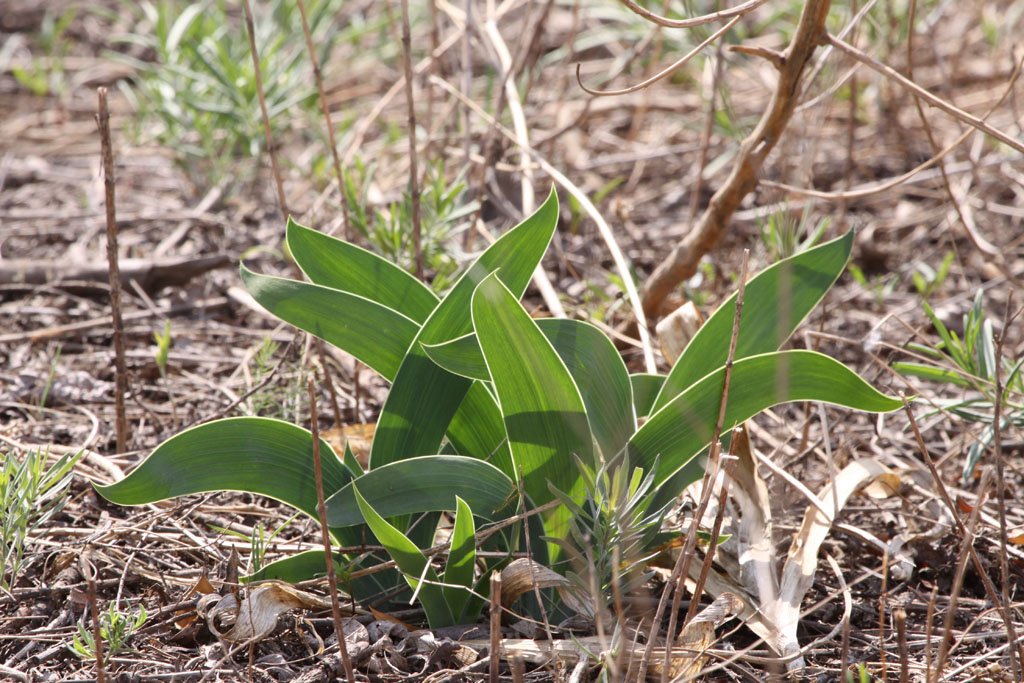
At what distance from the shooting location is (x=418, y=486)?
1065 millimetres

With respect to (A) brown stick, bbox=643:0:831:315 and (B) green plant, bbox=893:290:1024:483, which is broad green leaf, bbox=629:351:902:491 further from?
(A) brown stick, bbox=643:0:831:315

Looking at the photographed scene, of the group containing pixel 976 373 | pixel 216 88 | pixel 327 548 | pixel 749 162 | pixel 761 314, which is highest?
pixel 216 88

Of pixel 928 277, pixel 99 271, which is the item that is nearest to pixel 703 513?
pixel 928 277

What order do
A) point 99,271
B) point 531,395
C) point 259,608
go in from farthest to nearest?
point 99,271 < point 259,608 < point 531,395

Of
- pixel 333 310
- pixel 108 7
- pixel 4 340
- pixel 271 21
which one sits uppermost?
pixel 108 7

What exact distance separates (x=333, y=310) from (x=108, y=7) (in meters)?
3.51

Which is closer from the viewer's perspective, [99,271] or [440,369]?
[440,369]

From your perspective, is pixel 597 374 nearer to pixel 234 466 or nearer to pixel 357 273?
pixel 357 273

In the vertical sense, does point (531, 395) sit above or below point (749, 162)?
below

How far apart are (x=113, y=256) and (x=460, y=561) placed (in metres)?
0.77

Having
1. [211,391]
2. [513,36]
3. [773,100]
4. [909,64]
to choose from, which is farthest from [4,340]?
[513,36]

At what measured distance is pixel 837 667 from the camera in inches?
45.7

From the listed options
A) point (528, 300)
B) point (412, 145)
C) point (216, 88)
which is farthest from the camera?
point (216, 88)

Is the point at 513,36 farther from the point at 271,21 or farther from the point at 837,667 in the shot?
the point at 837,667
